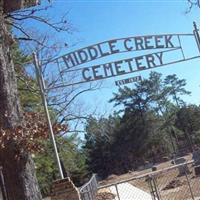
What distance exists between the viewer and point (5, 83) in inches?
420

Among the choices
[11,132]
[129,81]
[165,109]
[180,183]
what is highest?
[165,109]

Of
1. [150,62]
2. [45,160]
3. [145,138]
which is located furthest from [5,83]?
[145,138]

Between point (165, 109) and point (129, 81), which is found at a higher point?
point (165, 109)

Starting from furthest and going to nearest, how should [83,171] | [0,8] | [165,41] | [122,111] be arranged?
[122,111] → [83,171] → [165,41] → [0,8]

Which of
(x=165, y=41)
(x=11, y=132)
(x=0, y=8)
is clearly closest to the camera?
(x=11, y=132)

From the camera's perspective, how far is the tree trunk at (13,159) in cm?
1027

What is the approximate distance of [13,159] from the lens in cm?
1041

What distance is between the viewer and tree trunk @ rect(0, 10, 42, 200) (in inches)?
404

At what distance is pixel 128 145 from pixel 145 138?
11.8ft

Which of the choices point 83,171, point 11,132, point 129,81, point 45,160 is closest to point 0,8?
point 11,132

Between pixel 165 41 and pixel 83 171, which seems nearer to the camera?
pixel 165 41

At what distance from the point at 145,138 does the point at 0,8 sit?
280 feet

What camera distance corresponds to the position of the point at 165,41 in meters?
15.0

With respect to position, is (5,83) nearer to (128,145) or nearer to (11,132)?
(11,132)
